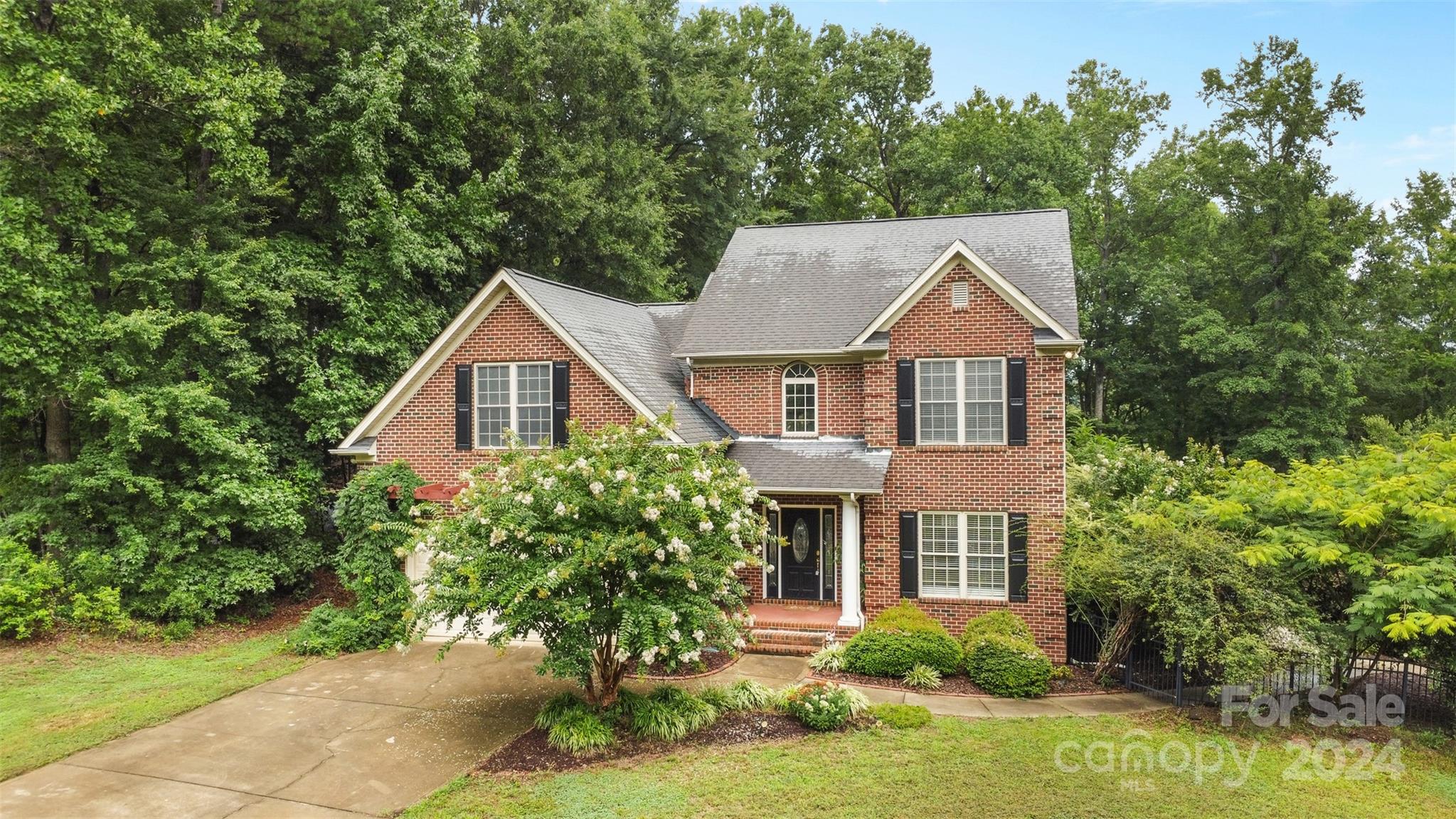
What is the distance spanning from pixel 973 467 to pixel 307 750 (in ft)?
38.2

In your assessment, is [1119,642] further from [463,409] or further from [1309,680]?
[463,409]

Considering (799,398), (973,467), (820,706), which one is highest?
(799,398)

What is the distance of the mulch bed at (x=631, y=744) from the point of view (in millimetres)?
9227

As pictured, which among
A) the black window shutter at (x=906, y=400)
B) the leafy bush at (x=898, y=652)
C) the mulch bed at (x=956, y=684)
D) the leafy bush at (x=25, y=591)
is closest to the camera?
the mulch bed at (x=956, y=684)

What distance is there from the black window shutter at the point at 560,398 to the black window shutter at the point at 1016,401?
859 centimetres

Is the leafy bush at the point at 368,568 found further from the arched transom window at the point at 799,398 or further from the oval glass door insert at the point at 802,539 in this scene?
the arched transom window at the point at 799,398

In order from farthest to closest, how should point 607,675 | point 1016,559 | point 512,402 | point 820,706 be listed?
point 512,402, point 1016,559, point 607,675, point 820,706

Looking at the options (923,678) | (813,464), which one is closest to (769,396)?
(813,464)

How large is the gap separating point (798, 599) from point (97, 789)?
1126 cm

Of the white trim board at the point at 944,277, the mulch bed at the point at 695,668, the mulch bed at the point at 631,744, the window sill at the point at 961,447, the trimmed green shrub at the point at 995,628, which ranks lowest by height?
the mulch bed at the point at 695,668

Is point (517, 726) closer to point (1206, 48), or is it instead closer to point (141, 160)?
point (141, 160)

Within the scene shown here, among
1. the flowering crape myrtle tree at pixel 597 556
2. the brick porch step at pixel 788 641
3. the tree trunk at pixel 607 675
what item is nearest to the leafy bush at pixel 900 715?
the flowering crape myrtle tree at pixel 597 556

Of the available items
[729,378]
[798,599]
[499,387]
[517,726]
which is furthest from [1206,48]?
[517,726]

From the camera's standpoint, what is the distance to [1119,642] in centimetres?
1262
